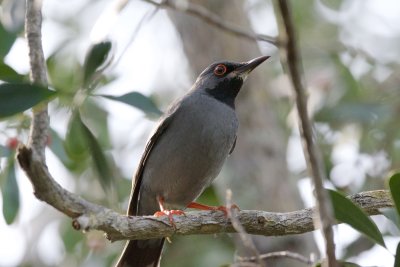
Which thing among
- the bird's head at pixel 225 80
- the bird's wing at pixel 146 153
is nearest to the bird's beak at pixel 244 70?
the bird's head at pixel 225 80

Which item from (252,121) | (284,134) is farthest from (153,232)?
(284,134)

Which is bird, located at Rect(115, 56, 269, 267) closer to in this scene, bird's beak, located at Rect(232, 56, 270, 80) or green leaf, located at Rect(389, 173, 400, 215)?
bird's beak, located at Rect(232, 56, 270, 80)

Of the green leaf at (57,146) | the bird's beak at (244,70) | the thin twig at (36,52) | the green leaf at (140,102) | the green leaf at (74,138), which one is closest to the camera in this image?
the thin twig at (36,52)

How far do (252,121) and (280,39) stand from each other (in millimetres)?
5650

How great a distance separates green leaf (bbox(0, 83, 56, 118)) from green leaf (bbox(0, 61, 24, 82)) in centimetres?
50

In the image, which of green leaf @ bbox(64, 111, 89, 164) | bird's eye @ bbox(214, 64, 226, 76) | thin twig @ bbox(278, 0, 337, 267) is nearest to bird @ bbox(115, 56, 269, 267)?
bird's eye @ bbox(214, 64, 226, 76)

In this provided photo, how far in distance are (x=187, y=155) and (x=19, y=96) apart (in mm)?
2292

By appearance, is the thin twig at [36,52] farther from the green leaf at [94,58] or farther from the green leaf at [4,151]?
the green leaf at [4,151]

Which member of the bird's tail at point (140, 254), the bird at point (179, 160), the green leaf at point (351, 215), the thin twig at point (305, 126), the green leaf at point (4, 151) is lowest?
the thin twig at point (305, 126)

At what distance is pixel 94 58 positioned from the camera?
15.5 feet

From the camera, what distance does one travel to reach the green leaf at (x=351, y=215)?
15.0 ft

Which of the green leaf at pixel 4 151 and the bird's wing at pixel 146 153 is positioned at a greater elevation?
the bird's wing at pixel 146 153

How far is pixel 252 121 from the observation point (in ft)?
28.4

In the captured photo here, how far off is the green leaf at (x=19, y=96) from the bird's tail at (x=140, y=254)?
7.91 feet
